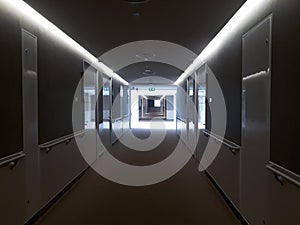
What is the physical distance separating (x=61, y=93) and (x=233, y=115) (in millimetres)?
2856

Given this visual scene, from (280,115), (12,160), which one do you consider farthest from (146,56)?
(280,115)

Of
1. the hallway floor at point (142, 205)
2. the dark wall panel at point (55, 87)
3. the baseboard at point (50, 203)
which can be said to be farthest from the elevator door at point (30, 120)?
the hallway floor at point (142, 205)

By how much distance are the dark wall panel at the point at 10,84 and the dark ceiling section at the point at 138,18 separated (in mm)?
465

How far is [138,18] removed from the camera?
4.13 m

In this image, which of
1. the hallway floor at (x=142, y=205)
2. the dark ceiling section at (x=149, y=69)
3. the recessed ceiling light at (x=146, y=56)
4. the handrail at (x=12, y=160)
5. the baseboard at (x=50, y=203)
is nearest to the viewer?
the handrail at (x=12, y=160)

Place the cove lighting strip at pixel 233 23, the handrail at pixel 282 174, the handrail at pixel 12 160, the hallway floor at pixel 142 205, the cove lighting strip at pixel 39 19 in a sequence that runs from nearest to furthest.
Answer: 1. the handrail at pixel 282 174
2. the handrail at pixel 12 160
3. the cove lighting strip at pixel 39 19
4. the cove lighting strip at pixel 233 23
5. the hallway floor at pixel 142 205

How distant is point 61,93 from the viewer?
16.2ft

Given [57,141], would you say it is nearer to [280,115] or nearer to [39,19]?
[39,19]

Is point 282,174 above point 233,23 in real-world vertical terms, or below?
below

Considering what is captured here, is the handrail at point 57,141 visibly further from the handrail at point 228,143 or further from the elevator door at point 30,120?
the handrail at point 228,143

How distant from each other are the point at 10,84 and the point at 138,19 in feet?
6.62

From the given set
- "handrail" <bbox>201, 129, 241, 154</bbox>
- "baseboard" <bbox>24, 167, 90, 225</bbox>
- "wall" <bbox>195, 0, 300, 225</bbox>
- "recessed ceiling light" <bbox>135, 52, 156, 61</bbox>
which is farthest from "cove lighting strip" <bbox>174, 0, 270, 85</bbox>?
"baseboard" <bbox>24, 167, 90, 225</bbox>

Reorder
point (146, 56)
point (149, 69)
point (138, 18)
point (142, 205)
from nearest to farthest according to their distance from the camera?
point (138, 18) < point (142, 205) < point (146, 56) < point (149, 69)

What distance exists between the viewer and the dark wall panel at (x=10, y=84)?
294 cm
